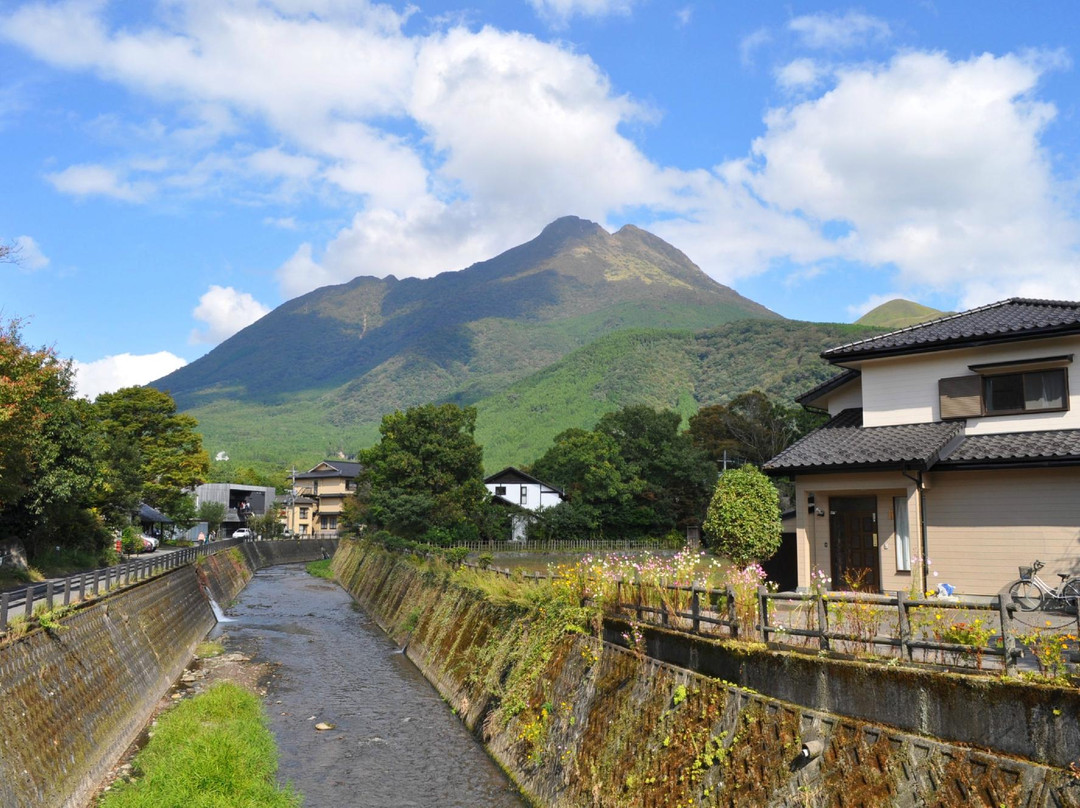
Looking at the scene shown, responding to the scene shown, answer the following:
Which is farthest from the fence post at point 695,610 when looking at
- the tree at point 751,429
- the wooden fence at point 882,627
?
the tree at point 751,429

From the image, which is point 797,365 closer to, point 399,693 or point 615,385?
point 615,385

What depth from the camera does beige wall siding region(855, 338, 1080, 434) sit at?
18.7 metres

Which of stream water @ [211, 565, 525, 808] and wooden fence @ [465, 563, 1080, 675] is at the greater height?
wooden fence @ [465, 563, 1080, 675]

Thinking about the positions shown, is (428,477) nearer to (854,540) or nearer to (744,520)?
(744,520)

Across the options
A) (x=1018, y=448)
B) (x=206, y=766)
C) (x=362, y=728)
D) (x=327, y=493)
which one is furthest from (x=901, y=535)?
(x=327, y=493)

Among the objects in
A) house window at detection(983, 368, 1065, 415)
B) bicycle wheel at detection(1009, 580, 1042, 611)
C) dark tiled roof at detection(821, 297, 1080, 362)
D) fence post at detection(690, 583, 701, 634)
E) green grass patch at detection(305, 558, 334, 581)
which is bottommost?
green grass patch at detection(305, 558, 334, 581)

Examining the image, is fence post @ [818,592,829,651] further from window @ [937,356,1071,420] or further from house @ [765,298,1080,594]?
window @ [937,356,1071,420]

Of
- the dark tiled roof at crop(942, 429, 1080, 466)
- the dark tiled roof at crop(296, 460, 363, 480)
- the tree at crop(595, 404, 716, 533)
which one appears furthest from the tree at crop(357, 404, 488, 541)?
the dark tiled roof at crop(296, 460, 363, 480)

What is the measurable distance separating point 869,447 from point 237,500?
110846 mm

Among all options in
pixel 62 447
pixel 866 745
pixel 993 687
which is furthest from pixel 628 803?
pixel 62 447

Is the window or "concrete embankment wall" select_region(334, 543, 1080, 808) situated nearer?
"concrete embankment wall" select_region(334, 543, 1080, 808)

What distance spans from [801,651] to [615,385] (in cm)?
14793

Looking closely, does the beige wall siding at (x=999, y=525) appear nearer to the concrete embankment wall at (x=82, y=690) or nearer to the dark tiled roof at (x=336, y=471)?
the concrete embankment wall at (x=82, y=690)

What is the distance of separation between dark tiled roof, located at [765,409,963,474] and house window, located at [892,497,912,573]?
1.42 meters
